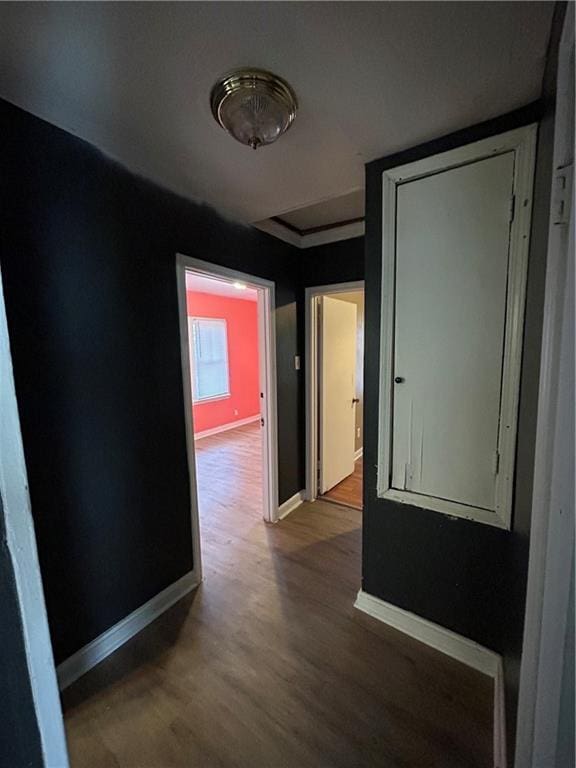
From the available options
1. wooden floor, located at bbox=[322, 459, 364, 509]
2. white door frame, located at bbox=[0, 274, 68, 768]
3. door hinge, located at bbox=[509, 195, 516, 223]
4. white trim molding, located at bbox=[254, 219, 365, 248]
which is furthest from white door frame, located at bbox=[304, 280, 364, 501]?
white door frame, located at bbox=[0, 274, 68, 768]

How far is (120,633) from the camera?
1.59 m

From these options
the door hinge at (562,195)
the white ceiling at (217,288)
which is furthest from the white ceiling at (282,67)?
the white ceiling at (217,288)

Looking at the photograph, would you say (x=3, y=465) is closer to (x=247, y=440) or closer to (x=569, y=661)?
(x=569, y=661)

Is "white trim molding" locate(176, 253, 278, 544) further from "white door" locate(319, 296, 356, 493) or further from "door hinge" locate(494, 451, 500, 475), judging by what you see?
"door hinge" locate(494, 451, 500, 475)

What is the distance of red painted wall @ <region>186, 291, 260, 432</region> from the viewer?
17.2 ft

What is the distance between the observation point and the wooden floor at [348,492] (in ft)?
9.79

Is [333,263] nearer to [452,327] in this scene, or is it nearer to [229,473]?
[452,327]

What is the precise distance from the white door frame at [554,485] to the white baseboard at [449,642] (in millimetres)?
504

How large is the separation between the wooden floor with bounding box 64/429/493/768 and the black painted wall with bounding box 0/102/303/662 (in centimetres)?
29

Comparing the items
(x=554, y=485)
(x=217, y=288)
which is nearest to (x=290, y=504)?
(x=554, y=485)

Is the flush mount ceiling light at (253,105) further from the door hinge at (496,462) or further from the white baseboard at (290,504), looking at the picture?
the white baseboard at (290,504)

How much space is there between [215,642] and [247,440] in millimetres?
3527

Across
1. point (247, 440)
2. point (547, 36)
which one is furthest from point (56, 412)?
point (247, 440)

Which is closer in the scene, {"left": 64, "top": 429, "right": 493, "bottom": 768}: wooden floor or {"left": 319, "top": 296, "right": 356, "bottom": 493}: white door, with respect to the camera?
{"left": 64, "top": 429, "right": 493, "bottom": 768}: wooden floor
